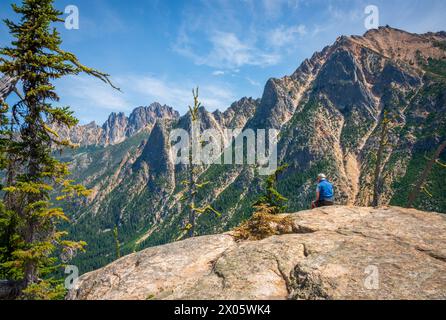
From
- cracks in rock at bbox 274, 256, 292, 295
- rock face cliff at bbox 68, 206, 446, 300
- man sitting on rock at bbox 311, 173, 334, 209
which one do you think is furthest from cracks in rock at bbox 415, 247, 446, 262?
man sitting on rock at bbox 311, 173, 334, 209

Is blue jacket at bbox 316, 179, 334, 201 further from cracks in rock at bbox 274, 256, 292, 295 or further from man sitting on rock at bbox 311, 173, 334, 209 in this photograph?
cracks in rock at bbox 274, 256, 292, 295

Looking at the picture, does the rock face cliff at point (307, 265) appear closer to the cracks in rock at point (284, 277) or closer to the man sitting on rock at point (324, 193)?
the cracks in rock at point (284, 277)

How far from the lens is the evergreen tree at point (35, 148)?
14133mm

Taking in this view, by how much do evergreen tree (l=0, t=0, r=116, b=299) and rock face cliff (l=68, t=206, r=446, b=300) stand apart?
150 inches

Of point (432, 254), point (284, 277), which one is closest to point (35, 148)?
point (284, 277)

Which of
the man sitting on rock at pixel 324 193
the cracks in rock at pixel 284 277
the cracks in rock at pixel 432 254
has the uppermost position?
the man sitting on rock at pixel 324 193

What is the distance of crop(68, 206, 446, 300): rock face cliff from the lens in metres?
7.54

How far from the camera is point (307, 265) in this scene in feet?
28.6

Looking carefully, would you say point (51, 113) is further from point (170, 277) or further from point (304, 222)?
point (304, 222)

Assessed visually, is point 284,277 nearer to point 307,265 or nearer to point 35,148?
point 307,265

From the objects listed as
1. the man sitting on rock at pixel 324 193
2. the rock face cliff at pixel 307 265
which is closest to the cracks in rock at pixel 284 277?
the rock face cliff at pixel 307 265

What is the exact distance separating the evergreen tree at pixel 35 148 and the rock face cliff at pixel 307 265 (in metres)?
3.80

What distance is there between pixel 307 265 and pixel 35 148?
14.9 meters

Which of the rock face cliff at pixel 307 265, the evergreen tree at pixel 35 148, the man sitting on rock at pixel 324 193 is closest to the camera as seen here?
the rock face cliff at pixel 307 265
